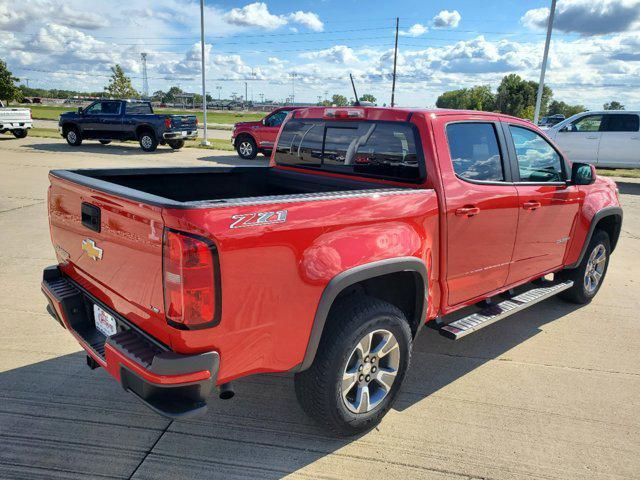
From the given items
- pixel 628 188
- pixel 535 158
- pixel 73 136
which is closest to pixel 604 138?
pixel 628 188

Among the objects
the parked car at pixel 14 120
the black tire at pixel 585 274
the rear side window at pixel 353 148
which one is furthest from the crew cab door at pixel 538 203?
the parked car at pixel 14 120

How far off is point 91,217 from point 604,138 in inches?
619

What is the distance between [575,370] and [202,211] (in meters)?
3.24

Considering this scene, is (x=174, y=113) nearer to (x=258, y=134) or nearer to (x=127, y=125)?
(x=127, y=125)

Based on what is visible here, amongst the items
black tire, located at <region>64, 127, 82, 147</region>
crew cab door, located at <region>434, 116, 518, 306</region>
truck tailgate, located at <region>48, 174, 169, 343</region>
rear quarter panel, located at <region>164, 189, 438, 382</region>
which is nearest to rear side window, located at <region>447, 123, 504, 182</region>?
crew cab door, located at <region>434, 116, 518, 306</region>

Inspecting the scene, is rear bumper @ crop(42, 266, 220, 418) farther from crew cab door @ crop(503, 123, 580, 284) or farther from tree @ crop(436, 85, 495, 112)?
tree @ crop(436, 85, 495, 112)

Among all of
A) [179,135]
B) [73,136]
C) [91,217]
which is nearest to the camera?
[91,217]

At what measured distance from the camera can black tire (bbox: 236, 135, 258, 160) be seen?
56.1 ft

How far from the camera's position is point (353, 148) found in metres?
3.64

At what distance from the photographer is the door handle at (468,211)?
3172mm

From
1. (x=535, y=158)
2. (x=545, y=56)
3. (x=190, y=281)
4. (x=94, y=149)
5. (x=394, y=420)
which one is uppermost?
(x=545, y=56)

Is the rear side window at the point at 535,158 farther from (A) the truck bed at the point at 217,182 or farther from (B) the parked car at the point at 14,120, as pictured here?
(B) the parked car at the point at 14,120

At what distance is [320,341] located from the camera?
264 centimetres

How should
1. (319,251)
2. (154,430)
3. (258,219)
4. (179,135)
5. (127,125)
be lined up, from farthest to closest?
(127,125)
(179,135)
(154,430)
(319,251)
(258,219)
